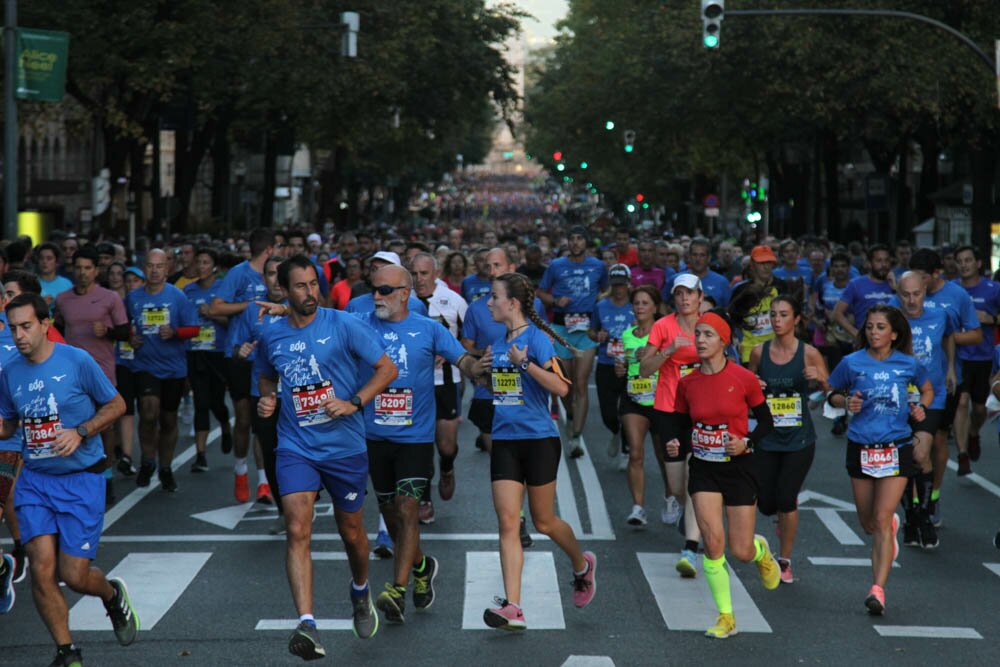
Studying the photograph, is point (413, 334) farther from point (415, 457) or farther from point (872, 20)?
point (872, 20)

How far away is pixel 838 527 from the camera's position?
40.4 ft

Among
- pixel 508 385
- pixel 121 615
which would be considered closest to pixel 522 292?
pixel 508 385

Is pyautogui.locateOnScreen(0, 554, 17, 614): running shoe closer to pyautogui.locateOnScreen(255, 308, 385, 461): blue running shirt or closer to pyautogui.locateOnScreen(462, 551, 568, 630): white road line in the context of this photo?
pyautogui.locateOnScreen(255, 308, 385, 461): blue running shirt

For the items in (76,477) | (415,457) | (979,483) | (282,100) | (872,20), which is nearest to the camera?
(76,477)

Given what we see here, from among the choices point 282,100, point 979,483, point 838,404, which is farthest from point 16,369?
point 282,100

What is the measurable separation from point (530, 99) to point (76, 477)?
210 feet

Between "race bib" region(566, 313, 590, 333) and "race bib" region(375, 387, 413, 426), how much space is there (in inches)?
295

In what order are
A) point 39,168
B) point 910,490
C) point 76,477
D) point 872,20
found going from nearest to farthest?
1. point 76,477
2. point 910,490
3. point 872,20
4. point 39,168

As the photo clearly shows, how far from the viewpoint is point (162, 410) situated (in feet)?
46.6

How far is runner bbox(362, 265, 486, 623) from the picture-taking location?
30.8 ft

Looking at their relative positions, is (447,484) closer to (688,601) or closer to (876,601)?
(688,601)

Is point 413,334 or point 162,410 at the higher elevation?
point 413,334

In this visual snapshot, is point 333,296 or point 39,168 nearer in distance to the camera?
point 333,296

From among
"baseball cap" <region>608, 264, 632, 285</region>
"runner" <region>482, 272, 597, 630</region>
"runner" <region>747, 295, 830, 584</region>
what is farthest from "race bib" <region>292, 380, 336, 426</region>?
"baseball cap" <region>608, 264, 632, 285</region>
